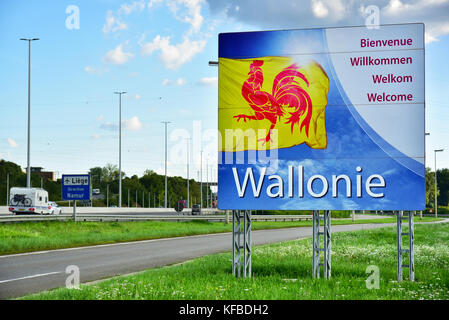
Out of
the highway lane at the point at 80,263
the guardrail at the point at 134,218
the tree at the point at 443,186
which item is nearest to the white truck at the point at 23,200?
the guardrail at the point at 134,218

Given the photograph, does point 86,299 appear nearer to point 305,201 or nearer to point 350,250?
point 305,201

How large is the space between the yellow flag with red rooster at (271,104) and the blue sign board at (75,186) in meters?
24.7

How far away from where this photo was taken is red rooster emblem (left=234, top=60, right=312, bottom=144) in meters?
10.6

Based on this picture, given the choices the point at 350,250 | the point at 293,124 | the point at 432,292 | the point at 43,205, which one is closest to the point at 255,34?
the point at 293,124

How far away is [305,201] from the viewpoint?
10.6 m

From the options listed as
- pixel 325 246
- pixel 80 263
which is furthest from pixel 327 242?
pixel 80 263

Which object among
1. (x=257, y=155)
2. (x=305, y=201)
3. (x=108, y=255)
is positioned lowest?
(x=108, y=255)

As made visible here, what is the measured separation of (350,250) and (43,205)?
43551 mm

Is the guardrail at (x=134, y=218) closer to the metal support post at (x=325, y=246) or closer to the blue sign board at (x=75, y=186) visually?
the blue sign board at (x=75, y=186)

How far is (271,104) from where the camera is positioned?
1075 centimetres

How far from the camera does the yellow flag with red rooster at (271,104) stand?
1057cm

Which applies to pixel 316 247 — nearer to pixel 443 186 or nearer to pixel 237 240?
pixel 237 240

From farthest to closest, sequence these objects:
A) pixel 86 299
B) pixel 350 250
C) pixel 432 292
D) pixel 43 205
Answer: pixel 43 205, pixel 350 250, pixel 432 292, pixel 86 299

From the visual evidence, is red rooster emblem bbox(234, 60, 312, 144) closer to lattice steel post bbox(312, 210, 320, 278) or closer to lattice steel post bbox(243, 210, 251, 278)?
lattice steel post bbox(243, 210, 251, 278)
